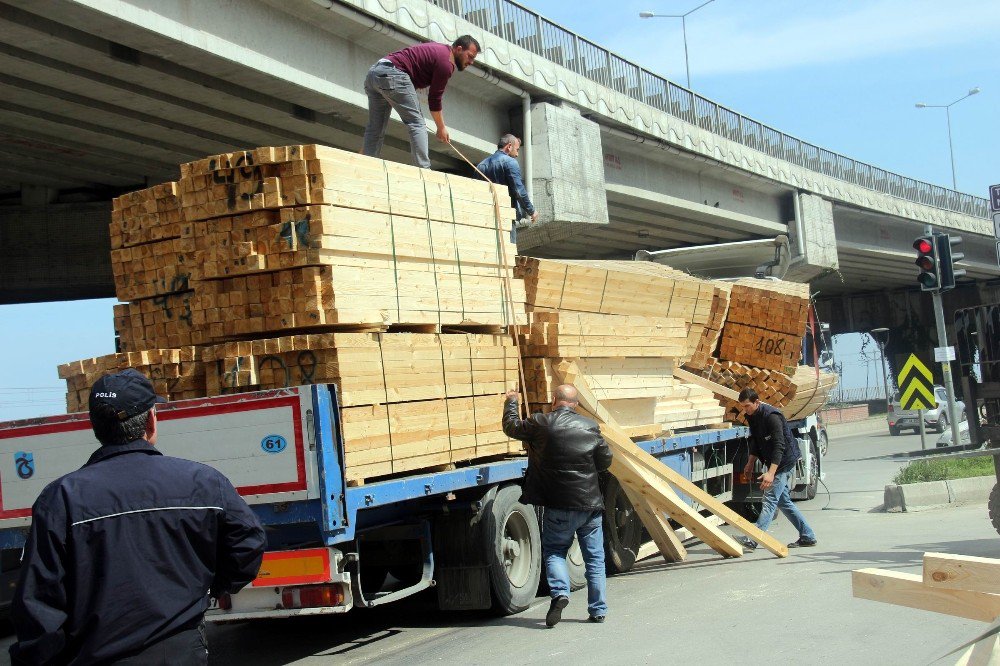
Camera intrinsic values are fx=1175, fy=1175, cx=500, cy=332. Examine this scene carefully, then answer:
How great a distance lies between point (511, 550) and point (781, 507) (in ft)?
13.4

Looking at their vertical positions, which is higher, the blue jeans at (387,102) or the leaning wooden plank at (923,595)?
the blue jeans at (387,102)

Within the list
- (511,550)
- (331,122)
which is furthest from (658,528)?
(331,122)

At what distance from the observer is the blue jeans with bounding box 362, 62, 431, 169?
35.8ft

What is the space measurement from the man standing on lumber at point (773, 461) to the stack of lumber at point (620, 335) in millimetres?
868

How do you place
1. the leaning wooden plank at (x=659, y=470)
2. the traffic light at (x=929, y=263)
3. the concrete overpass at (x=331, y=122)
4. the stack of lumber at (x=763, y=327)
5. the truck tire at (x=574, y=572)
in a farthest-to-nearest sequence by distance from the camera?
the traffic light at (x=929, y=263)
the stack of lumber at (x=763, y=327)
the concrete overpass at (x=331, y=122)
the leaning wooden plank at (x=659, y=470)
the truck tire at (x=574, y=572)

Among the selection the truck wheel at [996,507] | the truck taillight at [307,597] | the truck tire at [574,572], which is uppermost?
the truck taillight at [307,597]

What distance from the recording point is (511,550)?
9.51m

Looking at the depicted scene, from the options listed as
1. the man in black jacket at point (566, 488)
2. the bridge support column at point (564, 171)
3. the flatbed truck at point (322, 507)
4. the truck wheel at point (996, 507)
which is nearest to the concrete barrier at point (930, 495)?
the truck wheel at point (996, 507)

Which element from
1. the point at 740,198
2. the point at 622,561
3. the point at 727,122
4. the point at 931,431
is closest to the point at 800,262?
the point at 740,198

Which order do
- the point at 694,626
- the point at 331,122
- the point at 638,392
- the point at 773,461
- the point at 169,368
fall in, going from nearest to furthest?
the point at 694,626
the point at 169,368
the point at 638,392
the point at 773,461
the point at 331,122

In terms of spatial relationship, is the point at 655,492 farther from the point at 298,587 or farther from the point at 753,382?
the point at 753,382

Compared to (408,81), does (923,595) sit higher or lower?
lower

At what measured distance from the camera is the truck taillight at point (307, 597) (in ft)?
24.2

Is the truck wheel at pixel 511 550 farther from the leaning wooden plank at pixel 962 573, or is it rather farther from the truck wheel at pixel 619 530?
the leaning wooden plank at pixel 962 573
